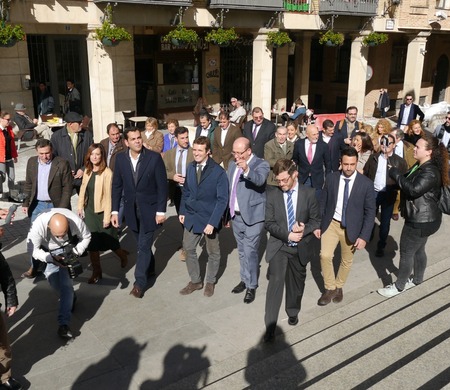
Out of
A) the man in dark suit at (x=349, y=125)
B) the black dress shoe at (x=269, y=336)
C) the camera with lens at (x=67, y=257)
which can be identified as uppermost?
the man in dark suit at (x=349, y=125)

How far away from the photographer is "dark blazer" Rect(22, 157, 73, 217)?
6.44 metres

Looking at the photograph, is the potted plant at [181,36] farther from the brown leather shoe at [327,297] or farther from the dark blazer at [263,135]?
the brown leather shoe at [327,297]

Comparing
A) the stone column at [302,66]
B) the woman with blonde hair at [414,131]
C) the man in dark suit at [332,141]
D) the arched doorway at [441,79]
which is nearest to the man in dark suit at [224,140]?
the man in dark suit at [332,141]

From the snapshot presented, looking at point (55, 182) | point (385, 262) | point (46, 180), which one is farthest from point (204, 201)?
point (385, 262)

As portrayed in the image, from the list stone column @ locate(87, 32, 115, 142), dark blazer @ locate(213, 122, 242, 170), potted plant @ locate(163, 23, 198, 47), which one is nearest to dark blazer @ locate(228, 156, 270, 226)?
dark blazer @ locate(213, 122, 242, 170)

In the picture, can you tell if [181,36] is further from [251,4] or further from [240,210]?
[240,210]

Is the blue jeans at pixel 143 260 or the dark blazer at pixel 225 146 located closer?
the blue jeans at pixel 143 260

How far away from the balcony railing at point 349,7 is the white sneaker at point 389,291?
51.5 ft

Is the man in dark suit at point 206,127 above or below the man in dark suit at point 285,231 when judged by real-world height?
above

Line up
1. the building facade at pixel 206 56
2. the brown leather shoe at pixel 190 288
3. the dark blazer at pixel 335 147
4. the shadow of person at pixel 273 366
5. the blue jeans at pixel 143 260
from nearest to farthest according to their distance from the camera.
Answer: the shadow of person at pixel 273 366
the blue jeans at pixel 143 260
the brown leather shoe at pixel 190 288
the dark blazer at pixel 335 147
the building facade at pixel 206 56

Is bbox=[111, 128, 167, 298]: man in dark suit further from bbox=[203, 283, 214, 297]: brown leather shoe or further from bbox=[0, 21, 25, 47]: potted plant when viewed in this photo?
bbox=[0, 21, 25, 47]: potted plant

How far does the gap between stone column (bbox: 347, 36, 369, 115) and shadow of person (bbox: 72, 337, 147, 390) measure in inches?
740

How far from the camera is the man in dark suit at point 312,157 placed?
809 cm

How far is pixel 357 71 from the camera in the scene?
2148 centimetres
